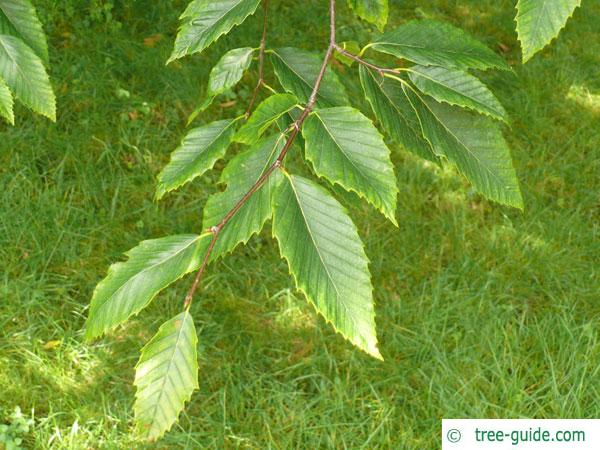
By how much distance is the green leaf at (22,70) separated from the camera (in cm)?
91

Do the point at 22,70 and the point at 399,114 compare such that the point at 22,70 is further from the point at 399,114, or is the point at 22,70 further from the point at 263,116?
the point at 399,114

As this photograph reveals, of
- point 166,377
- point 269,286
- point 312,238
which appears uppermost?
point 312,238

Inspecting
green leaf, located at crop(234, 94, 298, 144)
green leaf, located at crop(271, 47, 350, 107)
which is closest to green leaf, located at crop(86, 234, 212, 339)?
green leaf, located at crop(234, 94, 298, 144)

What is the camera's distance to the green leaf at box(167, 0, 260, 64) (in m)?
0.82

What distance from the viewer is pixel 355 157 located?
678 mm

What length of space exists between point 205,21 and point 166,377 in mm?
483

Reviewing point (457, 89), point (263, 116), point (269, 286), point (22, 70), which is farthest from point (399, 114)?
point (269, 286)

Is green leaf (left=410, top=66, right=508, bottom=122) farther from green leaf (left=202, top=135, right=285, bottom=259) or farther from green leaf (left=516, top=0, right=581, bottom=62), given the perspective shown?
green leaf (left=202, top=135, right=285, bottom=259)

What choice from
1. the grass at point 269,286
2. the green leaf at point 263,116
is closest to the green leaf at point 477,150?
the green leaf at point 263,116

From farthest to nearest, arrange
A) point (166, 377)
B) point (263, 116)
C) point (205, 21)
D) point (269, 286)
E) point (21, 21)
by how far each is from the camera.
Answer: point (269, 286)
point (21, 21)
point (205, 21)
point (263, 116)
point (166, 377)

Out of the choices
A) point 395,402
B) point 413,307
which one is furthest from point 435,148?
point 413,307

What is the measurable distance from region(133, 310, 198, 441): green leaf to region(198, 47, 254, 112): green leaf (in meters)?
0.40

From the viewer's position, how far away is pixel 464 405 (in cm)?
195

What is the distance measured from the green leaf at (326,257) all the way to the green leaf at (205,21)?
10.8 inches
